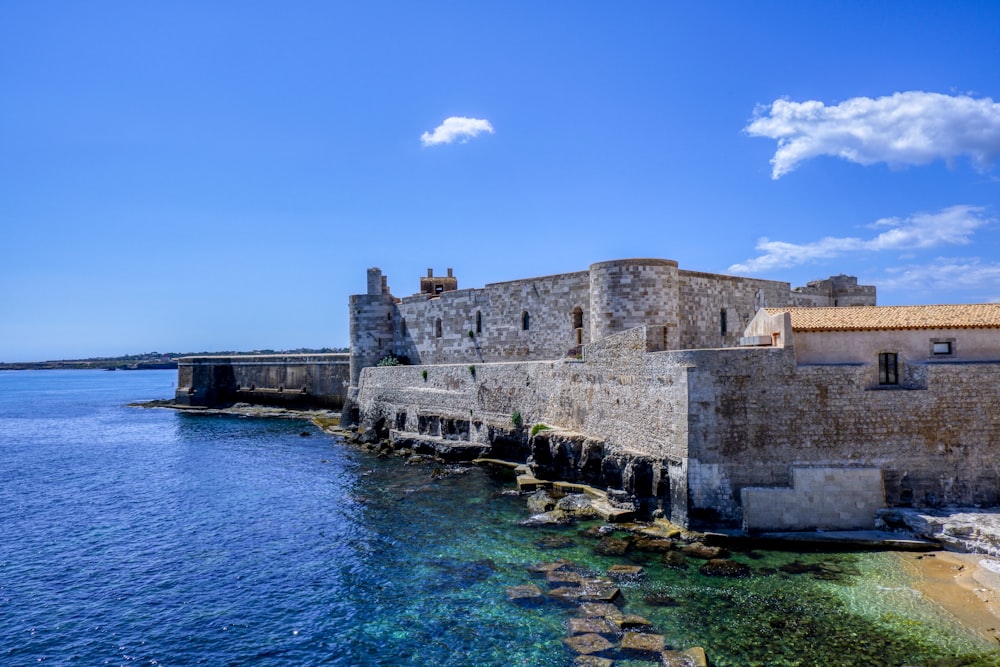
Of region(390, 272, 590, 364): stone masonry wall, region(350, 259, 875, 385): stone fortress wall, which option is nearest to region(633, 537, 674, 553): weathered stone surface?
region(350, 259, 875, 385): stone fortress wall

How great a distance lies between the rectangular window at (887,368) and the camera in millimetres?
15883

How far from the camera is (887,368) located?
52.3 ft

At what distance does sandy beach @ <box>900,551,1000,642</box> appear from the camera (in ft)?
35.4

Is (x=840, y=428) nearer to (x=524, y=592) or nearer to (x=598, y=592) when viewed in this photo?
(x=598, y=592)

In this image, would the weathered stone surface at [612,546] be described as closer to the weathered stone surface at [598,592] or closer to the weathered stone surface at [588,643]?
the weathered stone surface at [598,592]

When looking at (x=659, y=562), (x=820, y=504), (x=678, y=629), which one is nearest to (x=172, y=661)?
(x=678, y=629)

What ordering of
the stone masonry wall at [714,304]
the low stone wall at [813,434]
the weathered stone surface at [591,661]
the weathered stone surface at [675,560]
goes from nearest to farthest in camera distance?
1. the weathered stone surface at [591,661]
2. the weathered stone surface at [675,560]
3. the low stone wall at [813,434]
4. the stone masonry wall at [714,304]

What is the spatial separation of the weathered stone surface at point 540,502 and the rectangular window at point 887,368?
Result: 9480mm

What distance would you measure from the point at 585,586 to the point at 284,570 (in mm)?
7267

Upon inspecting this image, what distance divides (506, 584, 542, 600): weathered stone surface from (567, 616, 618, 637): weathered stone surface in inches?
51.3

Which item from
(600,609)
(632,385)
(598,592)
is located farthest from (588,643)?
(632,385)

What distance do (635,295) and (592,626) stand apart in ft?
48.0

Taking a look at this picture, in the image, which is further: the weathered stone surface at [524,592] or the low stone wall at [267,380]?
the low stone wall at [267,380]

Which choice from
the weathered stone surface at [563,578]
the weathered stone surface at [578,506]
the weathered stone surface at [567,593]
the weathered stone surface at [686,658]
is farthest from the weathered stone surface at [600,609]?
the weathered stone surface at [578,506]
